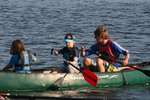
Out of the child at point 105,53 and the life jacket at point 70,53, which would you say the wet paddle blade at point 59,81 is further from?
the child at point 105,53

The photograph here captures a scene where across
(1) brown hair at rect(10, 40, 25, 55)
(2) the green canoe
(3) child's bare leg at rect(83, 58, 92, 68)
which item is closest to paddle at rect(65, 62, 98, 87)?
(2) the green canoe

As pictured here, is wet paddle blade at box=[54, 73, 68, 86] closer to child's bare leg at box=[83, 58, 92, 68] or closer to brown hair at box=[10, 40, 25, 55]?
child's bare leg at box=[83, 58, 92, 68]

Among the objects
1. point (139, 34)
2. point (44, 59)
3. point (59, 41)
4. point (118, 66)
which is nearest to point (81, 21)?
point (139, 34)

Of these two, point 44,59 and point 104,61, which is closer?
point 104,61

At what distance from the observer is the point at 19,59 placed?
1418 centimetres

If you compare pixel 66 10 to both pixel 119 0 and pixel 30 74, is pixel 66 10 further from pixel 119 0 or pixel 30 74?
pixel 30 74

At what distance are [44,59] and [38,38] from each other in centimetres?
539

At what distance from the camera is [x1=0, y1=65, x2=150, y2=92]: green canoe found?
Answer: 1409 cm

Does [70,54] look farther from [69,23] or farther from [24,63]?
[69,23]

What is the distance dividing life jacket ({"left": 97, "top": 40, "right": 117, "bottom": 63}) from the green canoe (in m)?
0.35

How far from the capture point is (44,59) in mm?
19344

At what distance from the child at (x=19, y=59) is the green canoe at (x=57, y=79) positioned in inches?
10.4

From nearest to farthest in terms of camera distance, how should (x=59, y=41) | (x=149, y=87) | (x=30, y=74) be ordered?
(x=30, y=74)
(x=149, y=87)
(x=59, y=41)

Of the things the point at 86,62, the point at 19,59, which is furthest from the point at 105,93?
the point at 19,59
